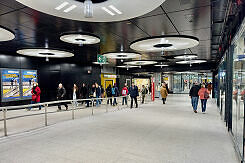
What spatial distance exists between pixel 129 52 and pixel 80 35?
4.81 metres

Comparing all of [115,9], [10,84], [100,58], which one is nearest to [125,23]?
[115,9]

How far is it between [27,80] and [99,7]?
9785mm

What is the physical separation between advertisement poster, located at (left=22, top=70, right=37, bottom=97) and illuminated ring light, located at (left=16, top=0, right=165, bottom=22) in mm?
8859

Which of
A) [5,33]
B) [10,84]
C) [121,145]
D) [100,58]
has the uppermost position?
[5,33]

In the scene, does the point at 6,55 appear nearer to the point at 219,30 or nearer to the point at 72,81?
the point at 72,81

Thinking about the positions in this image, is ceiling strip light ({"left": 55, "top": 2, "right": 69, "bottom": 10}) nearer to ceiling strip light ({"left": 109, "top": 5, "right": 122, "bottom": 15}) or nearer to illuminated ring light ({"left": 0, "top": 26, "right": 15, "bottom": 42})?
ceiling strip light ({"left": 109, "top": 5, "right": 122, "bottom": 15})

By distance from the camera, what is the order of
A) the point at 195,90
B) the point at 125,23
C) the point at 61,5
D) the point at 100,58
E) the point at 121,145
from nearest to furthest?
the point at 61,5, the point at 121,145, the point at 125,23, the point at 195,90, the point at 100,58

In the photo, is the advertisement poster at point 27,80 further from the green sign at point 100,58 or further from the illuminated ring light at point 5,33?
the illuminated ring light at point 5,33

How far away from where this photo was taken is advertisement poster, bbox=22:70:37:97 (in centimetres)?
1112

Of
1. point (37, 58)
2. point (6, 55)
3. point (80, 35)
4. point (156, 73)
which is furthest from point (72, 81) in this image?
point (156, 73)

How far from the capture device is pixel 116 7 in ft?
12.4

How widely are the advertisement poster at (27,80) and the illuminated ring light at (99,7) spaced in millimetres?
8859

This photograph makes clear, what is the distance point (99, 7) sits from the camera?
12.5ft

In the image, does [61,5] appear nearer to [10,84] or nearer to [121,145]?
[121,145]
